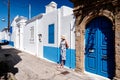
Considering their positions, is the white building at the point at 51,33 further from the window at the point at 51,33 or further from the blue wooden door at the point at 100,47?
the blue wooden door at the point at 100,47

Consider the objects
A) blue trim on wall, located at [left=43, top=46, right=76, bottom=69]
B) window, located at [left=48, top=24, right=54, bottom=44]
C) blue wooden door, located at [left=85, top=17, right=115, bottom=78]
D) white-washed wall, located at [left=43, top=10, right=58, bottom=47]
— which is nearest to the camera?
blue wooden door, located at [left=85, top=17, right=115, bottom=78]

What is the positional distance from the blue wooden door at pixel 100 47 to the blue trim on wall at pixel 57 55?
879mm

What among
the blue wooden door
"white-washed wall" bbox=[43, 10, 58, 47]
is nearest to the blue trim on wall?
"white-washed wall" bbox=[43, 10, 58, 47]

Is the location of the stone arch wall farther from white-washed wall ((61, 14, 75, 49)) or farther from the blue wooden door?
white-washed wall ((61, 14, 75, 49))

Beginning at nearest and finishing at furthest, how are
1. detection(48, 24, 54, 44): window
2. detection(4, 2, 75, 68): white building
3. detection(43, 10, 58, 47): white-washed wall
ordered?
detection(4, 2, 75, 68): white building < detection(43, 10, 58, 47): white-washed wall < detection(48, 24, 54, 44): window

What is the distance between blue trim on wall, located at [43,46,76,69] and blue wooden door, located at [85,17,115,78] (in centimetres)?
88

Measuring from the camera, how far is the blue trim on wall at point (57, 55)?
762cm

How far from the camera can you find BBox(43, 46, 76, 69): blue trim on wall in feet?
25.0

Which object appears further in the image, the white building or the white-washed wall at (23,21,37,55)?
the white-washed wall at (23,21,37,55)

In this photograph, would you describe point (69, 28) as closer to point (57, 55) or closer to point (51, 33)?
point (57, 55)

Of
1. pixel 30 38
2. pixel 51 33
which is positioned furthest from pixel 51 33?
pixel 30 38

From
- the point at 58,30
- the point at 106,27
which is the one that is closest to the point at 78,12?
the point at 106,27

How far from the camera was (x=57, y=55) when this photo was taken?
9234 millimetres

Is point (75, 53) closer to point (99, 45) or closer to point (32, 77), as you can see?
point (99, 45)
